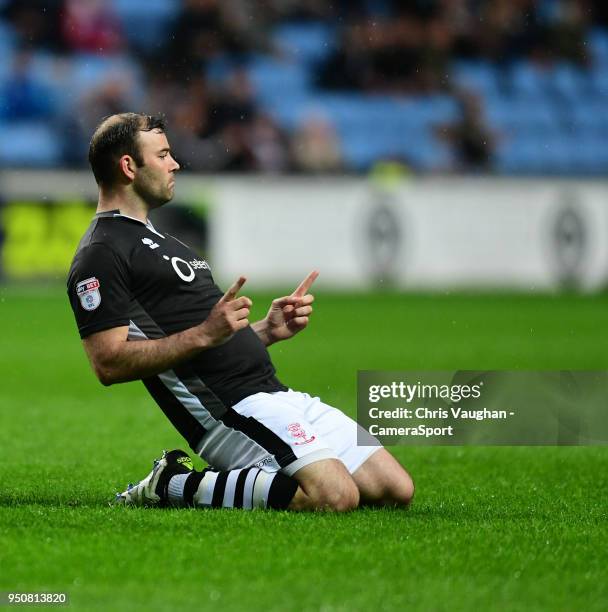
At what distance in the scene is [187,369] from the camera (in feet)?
17.2

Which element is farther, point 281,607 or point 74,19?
point 74,19

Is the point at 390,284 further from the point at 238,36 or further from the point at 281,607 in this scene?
the point at 281,607

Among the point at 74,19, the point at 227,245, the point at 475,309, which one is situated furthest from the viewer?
the point at 74,19

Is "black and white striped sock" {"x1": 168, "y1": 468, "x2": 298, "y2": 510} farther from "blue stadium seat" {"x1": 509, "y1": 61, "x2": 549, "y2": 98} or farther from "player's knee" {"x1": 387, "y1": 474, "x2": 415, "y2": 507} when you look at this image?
"blue stadium seat" {"x1": 509, "y1": 61, "x2": 549, "y2": 98}

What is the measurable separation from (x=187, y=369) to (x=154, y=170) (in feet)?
2.56

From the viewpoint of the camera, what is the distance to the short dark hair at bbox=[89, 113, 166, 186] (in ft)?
17.1

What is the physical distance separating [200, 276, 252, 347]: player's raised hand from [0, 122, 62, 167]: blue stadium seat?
14.8 meters

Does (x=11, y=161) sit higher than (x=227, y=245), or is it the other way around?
(x=11, y=161)

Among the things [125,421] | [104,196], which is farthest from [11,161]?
[104,196]

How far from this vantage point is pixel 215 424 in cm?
524

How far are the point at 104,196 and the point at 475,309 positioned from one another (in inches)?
430

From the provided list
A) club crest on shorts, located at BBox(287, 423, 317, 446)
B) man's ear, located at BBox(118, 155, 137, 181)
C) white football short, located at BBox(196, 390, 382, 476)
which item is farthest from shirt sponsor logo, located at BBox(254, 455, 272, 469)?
A: man's ear, located at BBox(118, 155, 137, 181)

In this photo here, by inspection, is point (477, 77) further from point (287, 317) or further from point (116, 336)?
point (116, 336)

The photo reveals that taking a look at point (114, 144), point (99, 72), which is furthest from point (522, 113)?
point (114, 144)
